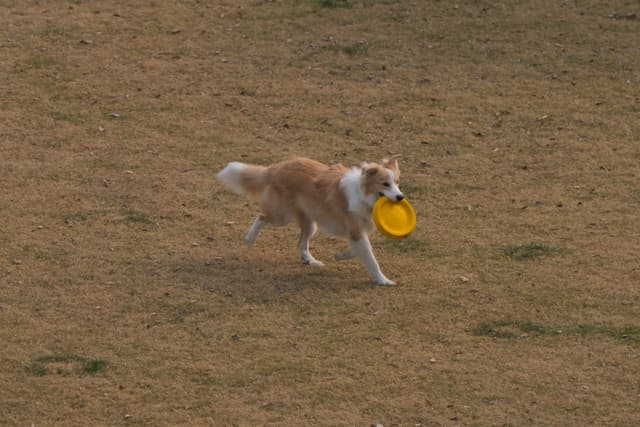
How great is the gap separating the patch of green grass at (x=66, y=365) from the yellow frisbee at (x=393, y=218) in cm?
258

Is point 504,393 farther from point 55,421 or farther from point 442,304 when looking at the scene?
point 55,421

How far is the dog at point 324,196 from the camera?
9820mm

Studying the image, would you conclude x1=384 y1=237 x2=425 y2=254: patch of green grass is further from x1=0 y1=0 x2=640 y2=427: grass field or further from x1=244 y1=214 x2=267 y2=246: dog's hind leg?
x1=244 y1=214 x2=267 y2=246: dog's hind leg

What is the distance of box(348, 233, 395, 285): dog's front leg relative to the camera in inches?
385

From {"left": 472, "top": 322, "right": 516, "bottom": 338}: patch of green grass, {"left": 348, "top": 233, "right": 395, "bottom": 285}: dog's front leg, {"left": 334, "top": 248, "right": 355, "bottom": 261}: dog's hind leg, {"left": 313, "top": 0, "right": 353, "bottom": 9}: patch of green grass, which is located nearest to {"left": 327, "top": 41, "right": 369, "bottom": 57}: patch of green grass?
{"left": 313, "top": 0, "right": 353, "bottom": 9}: patch of green grass

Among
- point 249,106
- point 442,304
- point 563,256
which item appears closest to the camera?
point 442,304

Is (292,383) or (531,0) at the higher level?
(531,0)

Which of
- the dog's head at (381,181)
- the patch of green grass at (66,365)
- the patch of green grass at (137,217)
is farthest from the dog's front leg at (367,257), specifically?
the patch of green grass at (66,365)

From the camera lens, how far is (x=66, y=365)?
8328 mm

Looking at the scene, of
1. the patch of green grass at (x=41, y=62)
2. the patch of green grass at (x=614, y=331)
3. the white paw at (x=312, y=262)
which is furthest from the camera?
the patch of green grass at (x=41, y=62)

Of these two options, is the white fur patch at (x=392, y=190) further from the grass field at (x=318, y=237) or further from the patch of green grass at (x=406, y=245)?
the patch of green grass at (x=406, y=245)

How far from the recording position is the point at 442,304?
9.36 meters

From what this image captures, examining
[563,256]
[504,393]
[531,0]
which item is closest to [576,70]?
[531,0]

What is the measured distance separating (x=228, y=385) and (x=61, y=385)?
1.12m
